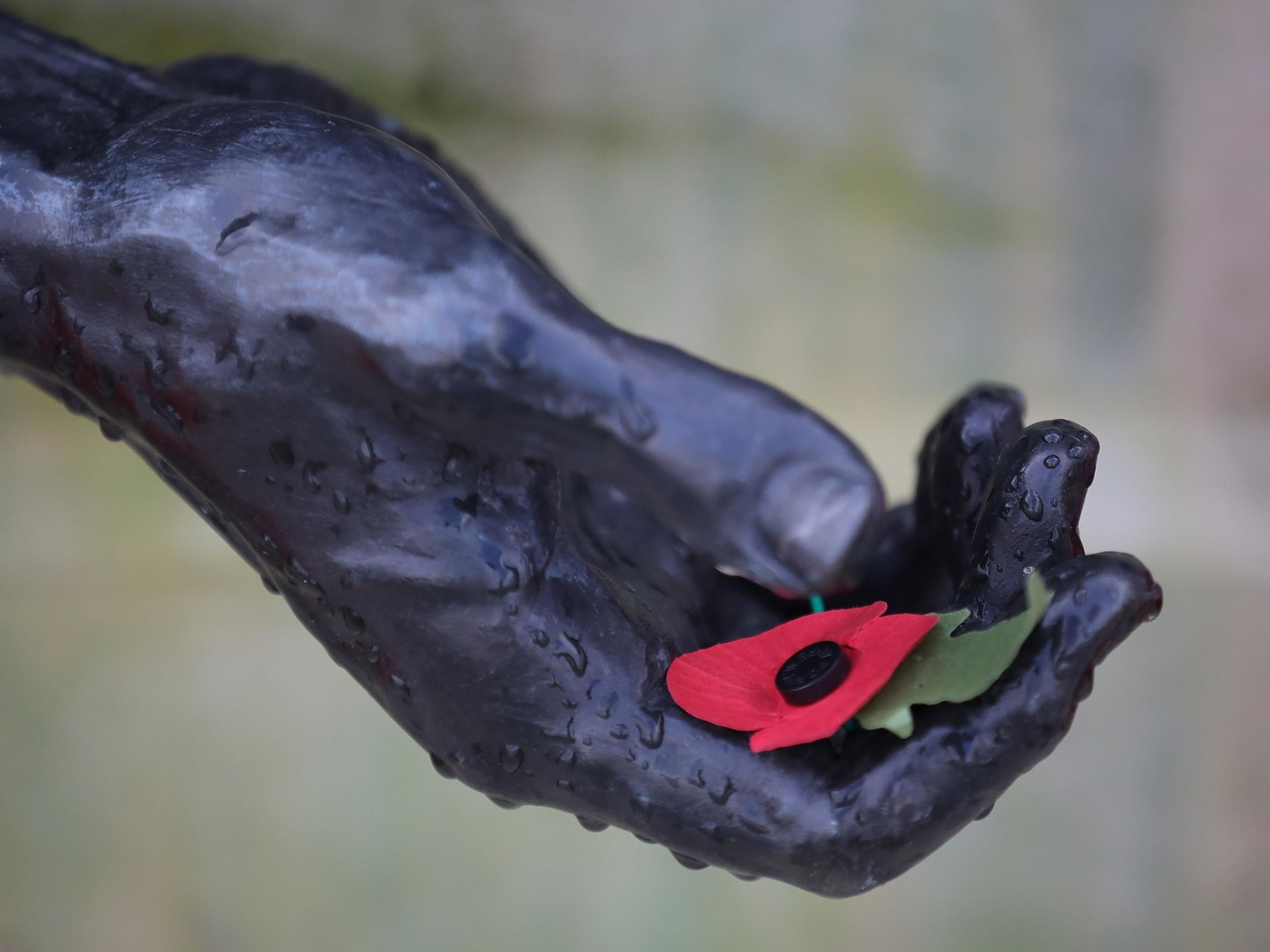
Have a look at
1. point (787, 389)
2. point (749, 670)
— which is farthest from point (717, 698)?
point (787, 389)

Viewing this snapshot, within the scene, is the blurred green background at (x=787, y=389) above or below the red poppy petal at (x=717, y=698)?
above

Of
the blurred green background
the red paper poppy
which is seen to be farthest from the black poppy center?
the blurred green background

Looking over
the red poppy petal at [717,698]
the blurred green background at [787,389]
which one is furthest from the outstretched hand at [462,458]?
the blurred green background at [787,389]

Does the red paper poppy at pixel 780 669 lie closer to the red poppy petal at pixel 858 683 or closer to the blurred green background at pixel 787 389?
the red poppy petal at pixel 858 683

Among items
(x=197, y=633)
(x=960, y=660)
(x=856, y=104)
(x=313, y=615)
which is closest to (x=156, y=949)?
(x=197, y=633)

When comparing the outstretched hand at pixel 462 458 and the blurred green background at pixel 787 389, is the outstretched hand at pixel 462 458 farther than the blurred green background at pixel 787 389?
No

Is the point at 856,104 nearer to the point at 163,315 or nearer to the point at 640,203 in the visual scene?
the point at 640,203

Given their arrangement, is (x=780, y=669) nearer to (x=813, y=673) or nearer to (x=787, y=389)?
(x=813, y=673)
